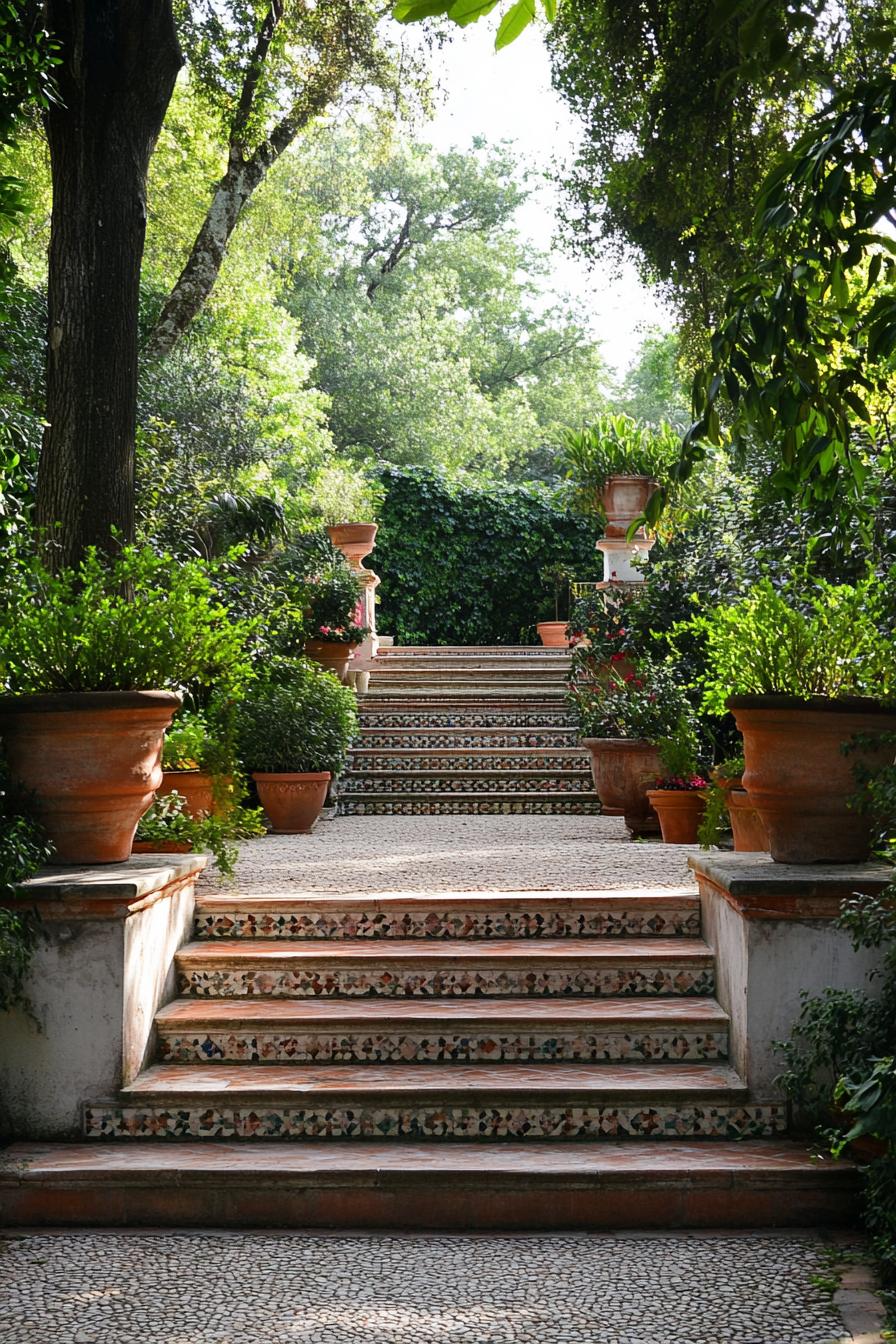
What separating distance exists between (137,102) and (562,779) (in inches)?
225

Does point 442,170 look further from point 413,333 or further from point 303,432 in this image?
point 303,432

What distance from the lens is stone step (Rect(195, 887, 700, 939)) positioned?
15.5ft

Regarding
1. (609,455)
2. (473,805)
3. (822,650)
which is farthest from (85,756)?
(609,455)

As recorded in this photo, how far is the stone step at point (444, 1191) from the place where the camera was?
3537 mm

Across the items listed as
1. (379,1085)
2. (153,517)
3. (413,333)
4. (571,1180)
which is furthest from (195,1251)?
(413,333)

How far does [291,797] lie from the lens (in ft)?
26.9

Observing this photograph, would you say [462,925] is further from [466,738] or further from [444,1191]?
[466,738]

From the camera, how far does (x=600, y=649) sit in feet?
30.7

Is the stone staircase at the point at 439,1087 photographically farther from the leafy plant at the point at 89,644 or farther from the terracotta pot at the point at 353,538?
the terracotta pot at the point at 353,538

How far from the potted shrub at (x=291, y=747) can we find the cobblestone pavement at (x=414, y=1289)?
4.71m

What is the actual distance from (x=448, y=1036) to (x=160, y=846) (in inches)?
61.7

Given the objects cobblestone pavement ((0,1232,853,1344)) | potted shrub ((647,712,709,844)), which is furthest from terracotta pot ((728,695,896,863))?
potted shrub ((647,712,709,844))

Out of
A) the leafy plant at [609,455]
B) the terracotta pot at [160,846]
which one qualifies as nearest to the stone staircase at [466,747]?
the leafy plant at [609,455]

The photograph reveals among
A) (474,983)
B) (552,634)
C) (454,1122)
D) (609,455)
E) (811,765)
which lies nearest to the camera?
(454,1122)
